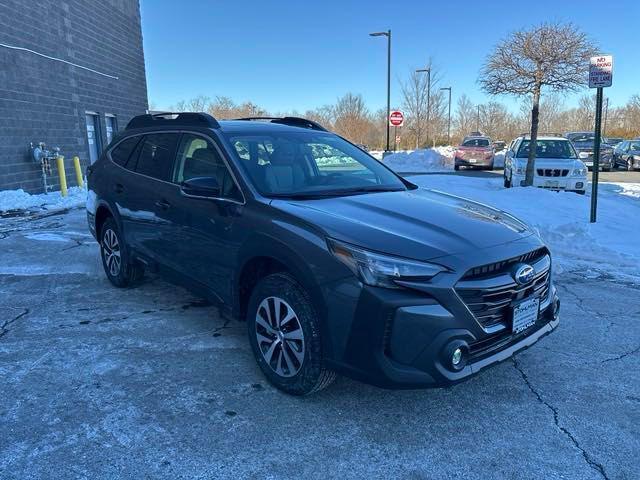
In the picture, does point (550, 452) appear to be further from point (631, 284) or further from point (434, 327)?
point (631, 284)

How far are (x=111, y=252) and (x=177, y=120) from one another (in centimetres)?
178

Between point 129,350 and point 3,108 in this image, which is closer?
point 129,350

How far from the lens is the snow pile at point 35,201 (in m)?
11.2

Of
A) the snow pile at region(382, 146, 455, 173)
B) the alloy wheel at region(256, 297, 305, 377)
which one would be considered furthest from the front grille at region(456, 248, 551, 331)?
the snow pile at region(382, 146, 455, 173)

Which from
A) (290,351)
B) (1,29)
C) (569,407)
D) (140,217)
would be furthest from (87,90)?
→ (569,407)

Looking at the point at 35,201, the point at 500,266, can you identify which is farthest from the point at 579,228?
the point at 35,201

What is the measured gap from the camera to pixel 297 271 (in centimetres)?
295

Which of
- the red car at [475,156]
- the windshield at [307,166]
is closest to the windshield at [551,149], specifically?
the red car at [475,156]

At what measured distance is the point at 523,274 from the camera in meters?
2.92

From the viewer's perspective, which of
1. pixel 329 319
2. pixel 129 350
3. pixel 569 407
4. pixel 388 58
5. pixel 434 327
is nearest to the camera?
pixel 434 327

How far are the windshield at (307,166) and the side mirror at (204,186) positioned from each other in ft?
0.80

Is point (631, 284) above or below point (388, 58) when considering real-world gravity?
below

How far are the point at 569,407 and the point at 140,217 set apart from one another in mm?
3685

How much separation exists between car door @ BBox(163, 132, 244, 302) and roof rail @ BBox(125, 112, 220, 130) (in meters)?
0.11
